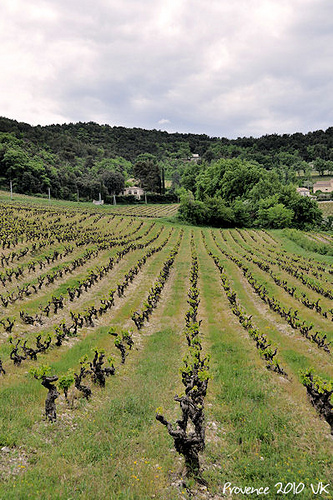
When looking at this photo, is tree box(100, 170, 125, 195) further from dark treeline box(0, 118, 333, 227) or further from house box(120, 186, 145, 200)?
house box(120, 186, 145, 200)

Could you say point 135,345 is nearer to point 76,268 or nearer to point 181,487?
point 181,487

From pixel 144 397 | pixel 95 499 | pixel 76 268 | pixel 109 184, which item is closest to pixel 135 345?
pixel 144 397

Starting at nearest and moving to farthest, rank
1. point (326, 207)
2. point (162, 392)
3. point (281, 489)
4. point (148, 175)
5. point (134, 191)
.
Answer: point (281, 489) → point (162, 392) → point (326, 207) → point (148, 175) → point (134, 191)

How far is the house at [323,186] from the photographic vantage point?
138 metres

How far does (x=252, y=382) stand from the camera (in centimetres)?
1109

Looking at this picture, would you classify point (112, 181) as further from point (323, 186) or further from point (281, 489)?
point (281, 489)

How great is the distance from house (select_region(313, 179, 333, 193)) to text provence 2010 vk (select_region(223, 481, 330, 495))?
5945 inches

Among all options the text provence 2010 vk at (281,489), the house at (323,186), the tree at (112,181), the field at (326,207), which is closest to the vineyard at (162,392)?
the text provence 2010 vk at (281,489)

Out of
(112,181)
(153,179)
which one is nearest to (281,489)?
(112,181)

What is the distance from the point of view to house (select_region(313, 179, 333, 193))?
13773cm

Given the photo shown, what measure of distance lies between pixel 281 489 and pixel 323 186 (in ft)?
513

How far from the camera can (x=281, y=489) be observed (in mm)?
6441

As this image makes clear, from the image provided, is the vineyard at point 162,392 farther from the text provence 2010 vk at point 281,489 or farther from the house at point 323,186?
the house at point 323,186

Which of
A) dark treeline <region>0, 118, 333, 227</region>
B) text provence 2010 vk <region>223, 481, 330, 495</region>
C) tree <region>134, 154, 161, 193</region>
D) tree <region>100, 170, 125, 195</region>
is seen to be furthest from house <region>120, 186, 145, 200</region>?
text provence 2010 vk <region>223, 481, 330, 495</region>
